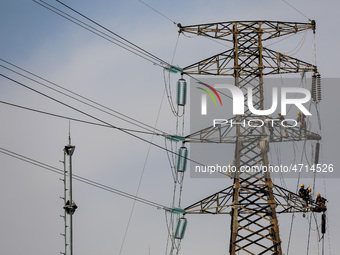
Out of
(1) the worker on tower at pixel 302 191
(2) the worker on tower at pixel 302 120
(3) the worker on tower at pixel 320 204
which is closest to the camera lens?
(2) the worker on tower at pixel 302 120

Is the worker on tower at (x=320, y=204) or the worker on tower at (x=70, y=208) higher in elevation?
the worker on tower at (x=320, y=204)

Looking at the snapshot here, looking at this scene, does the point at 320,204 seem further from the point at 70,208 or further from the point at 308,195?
the point at 70,208

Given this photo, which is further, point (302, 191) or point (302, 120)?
point (302, 191)

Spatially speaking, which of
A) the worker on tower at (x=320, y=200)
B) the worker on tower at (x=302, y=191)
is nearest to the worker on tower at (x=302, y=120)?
the worker on tower at (x=302, y=191)

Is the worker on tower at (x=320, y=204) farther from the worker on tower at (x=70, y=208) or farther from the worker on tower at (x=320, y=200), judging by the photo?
the worker on tower at (x=70, y=208)

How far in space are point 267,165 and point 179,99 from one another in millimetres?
5715

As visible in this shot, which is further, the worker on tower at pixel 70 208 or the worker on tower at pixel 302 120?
the worker on tower at pixel 302 120

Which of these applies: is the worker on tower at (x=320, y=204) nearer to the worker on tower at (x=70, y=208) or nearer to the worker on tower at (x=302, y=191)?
the worker on tower at (x=302, y=191)

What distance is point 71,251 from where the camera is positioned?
4766cm

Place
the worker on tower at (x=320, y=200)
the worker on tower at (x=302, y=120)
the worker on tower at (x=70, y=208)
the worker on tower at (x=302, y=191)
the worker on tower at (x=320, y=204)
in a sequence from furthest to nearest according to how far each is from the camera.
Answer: the worker on tower at (x=320, y=200), the worker on tower at (x=320, y=204), the worker on tower at (x=302, y=191), the worker on tower at (x=302, y=120), the worker on tower at (x=70, y=208)

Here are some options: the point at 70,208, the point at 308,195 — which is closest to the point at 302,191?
the point at 308,195

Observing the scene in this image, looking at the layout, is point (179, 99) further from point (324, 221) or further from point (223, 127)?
point (324, 221)

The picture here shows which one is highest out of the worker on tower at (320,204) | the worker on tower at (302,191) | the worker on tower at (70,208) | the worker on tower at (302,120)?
the worker on tower at (302,120)

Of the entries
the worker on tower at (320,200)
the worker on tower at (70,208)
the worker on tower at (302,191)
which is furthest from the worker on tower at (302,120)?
the worker on tower at (70,208)
